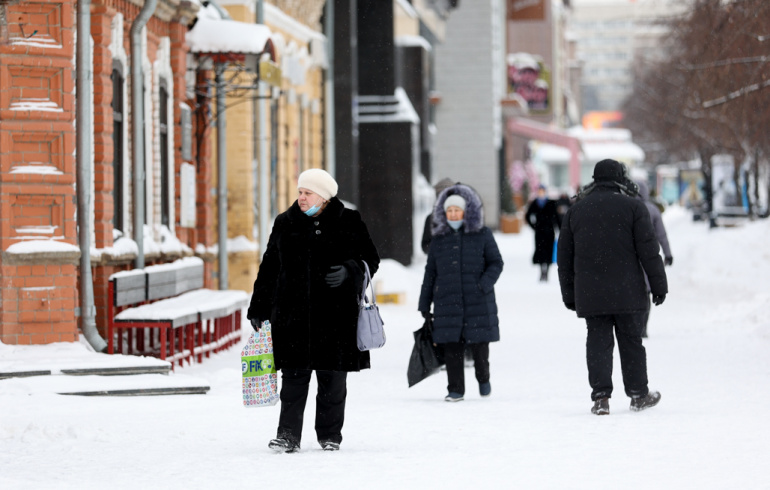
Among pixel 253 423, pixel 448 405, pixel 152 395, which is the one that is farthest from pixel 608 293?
pixel 152 395

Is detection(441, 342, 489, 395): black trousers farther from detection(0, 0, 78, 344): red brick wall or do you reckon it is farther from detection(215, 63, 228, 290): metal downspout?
detection(215, 63, 228, 290): metal downspout

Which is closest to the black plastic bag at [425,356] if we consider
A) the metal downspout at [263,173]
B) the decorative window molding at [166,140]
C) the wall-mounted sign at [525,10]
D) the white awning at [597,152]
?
the decorative window molding at [166,140]

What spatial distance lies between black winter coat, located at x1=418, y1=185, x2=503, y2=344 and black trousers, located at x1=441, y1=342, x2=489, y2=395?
95mm

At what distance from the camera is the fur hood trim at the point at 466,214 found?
11.3m

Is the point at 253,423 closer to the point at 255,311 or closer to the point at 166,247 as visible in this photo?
the point at 255,311

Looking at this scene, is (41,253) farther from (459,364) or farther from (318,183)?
(318,183)

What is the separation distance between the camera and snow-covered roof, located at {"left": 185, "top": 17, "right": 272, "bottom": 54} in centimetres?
1728

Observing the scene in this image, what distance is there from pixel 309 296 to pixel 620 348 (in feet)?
8.81

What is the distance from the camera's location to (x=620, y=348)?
10195 millimetres

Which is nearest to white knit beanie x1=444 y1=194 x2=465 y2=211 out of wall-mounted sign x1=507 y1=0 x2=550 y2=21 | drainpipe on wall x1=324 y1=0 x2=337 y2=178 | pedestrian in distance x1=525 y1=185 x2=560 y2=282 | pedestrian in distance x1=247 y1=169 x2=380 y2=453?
pedestrian in distance x1=247 y1=169 x2=380 y2=453

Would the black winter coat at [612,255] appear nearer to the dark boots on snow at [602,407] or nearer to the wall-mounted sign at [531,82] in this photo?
the dark boots on snow at [602,407]

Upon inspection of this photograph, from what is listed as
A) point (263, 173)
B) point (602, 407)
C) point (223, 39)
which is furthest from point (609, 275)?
point (263, 173)

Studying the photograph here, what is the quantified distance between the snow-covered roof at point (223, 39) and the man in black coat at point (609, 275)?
7.77 m

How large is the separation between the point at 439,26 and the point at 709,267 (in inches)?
605
